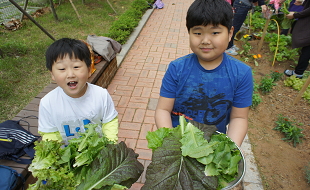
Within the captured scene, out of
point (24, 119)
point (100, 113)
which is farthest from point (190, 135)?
point (24, 119)

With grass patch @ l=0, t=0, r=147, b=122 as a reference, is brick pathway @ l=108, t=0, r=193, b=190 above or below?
below

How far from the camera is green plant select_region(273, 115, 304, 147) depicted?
3.17m

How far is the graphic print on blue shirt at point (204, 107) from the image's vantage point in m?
1.57

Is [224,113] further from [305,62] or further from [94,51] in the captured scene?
[305,62]

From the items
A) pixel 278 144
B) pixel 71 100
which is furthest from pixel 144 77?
pixel 71 100

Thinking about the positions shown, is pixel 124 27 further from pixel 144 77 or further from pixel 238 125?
pixel 238 125

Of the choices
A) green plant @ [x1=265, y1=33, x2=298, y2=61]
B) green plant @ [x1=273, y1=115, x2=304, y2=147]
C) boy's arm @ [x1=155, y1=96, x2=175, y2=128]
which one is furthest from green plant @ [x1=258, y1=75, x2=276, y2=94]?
boy's arm @ [x1=155, y1=96, x2=175, y2=128]

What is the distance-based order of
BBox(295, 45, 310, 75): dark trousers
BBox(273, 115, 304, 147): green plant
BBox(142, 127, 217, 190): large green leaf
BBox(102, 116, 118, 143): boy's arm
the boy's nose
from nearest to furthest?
1. BBox(142, 127, 217, 190): large green leaf
2. the boy's nose
3. BBox(102, 116, 118, 143): boy's arm
4. BBox(273, 115, 304, 147): green plant
5. BBox(295, 45, 310, 75): dark trousers

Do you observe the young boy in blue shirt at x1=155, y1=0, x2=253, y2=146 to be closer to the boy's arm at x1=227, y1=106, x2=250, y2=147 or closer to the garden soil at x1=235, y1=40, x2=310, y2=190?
the boy's arm at x1=227, y1=106, x2=250, y2=147

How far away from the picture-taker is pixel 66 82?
5.17 ft

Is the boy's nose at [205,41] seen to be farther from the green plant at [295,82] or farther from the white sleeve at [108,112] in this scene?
the green plant at [295,82]

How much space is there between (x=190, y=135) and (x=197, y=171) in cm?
19

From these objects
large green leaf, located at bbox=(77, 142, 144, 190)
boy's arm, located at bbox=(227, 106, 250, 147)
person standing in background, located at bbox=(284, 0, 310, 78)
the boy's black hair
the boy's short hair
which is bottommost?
person standing in background, located at bbox=(284, 0, 310, 78)

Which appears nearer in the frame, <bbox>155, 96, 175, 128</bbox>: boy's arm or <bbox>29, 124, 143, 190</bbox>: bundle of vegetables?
<bbox>29, 124, 143, 190</bbox>: bundle of vegetables
